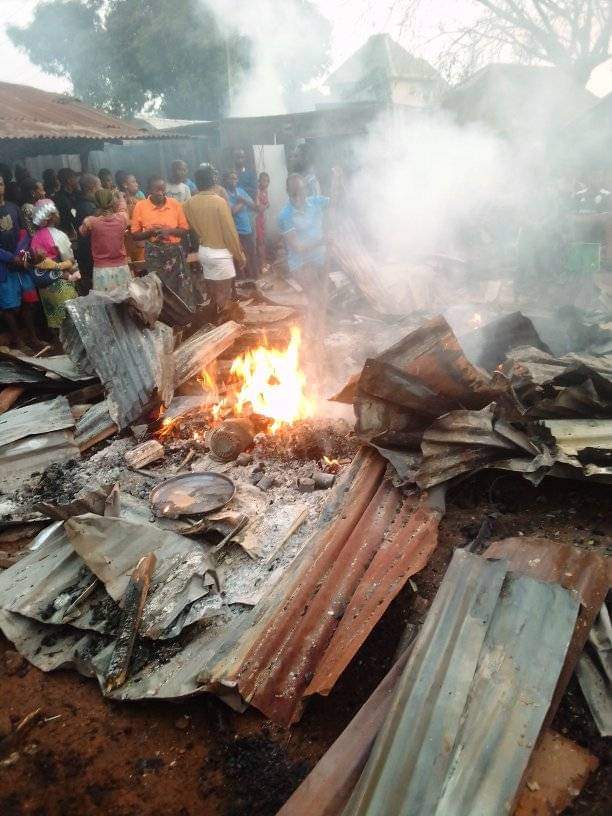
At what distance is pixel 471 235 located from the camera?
1310 centimetres

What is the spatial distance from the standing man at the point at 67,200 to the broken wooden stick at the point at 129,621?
8.20 m

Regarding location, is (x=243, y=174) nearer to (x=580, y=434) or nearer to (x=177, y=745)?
(x=580, y=434)

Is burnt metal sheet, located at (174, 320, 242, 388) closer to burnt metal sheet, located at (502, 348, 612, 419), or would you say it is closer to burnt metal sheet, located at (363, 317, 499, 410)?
burnt metal sheet, located at (363, 317, 499, 410)

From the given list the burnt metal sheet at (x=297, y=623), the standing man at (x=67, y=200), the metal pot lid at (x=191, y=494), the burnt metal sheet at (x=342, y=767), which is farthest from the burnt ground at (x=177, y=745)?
the standing man at (x=67, y=200)

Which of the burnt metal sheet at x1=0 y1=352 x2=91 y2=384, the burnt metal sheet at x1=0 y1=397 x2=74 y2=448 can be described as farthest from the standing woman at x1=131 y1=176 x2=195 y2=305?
the burnt metal sheet at x1=0 y1=397 x2=74 y2=448

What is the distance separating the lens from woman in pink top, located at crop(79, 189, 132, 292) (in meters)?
7.05

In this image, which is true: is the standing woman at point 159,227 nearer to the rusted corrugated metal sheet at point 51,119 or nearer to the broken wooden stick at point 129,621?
the rusted corrugated metal sheet at point 51,119

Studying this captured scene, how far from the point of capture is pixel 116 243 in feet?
23.6

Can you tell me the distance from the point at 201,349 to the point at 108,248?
2.26m

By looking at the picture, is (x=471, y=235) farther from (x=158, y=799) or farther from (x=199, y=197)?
(x=158, y=799)

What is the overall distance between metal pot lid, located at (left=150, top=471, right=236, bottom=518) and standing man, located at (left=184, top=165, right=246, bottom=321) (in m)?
3.64

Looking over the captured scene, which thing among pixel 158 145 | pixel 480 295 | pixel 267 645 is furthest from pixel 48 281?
pixel 158 145

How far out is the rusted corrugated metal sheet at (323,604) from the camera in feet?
8.62

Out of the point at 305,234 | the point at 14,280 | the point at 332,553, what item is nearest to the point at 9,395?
the point at 14,280
